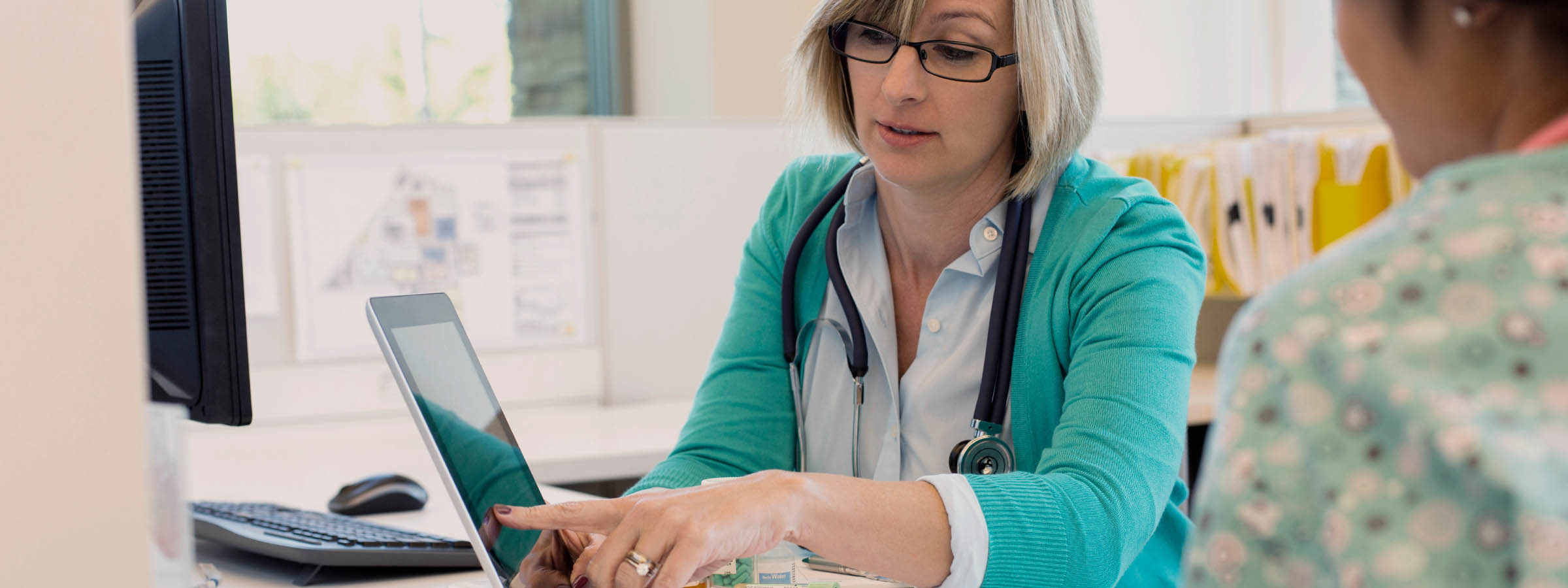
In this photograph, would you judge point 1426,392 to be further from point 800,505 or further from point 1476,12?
point 800,505

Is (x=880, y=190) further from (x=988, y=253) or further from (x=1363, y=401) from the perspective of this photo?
(x=1363, y=401)

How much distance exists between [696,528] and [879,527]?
147 millimetres

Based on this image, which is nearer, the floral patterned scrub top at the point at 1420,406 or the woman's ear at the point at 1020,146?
the floral patterned scrub top at the point at 1420,406

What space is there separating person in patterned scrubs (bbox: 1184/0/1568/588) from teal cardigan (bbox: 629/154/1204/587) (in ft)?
1.68

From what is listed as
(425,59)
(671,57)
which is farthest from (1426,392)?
(425,59)

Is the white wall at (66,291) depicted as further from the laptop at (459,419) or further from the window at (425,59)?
the window at (425,59)

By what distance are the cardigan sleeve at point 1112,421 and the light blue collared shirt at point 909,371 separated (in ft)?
0.35

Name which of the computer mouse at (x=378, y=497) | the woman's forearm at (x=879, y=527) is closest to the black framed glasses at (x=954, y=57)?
the woman's forearm at (x=879, y=527)

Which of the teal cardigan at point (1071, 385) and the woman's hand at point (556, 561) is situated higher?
the teal cardigan at point (1071, 385)

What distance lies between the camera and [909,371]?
121cm

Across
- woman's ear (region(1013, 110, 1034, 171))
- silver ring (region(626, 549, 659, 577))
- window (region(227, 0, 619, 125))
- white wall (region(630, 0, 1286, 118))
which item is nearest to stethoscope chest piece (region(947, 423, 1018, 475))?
woman's ear (region(1013, 110, 1034, 171))

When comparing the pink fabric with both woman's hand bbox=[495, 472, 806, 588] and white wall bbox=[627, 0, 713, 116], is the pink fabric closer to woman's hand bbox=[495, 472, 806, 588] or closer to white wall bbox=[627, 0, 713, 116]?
woman's hand bbox=[495, 472, 806, 588]

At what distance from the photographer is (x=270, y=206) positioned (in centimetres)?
201

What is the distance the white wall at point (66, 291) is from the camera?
18.3 inches
